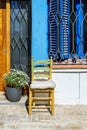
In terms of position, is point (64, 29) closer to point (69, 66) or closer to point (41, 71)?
point (69, 66)

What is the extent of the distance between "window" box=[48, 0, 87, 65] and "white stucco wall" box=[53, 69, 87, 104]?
0.23m

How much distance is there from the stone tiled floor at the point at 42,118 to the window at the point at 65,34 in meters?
1.02

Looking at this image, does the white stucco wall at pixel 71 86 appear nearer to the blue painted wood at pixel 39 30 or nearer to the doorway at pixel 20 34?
the blue painted wood at pixel 39 30

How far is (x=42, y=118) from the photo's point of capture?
5.64 metres

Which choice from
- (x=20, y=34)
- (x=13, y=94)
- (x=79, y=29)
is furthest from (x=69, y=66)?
(x=20, y=34)

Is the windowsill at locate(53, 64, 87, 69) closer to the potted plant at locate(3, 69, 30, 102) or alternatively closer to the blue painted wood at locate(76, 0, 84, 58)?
the blue painted wood at locate(76, 0, 84, 58)

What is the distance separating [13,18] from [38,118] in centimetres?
257

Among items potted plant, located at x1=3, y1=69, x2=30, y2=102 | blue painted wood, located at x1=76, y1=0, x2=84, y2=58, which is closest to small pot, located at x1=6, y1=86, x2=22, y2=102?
potted plant, located at x1=3, y1=69, x2=30, y2=102

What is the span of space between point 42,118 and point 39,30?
180 centimetres

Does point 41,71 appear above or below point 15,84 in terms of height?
above

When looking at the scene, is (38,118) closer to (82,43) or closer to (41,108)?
(41,108)

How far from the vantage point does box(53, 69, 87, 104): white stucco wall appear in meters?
6.50

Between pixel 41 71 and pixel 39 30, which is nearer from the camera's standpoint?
pixel 41 71

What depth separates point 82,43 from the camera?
22.9 ft
